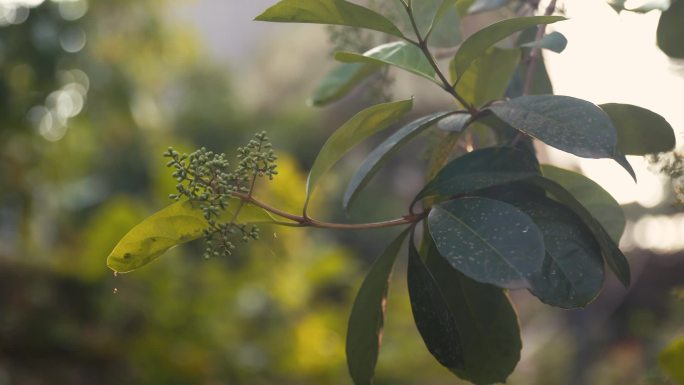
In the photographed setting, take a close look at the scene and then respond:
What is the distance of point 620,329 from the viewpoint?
3861mm

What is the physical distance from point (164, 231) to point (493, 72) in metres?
0.32

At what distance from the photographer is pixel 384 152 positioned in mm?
646

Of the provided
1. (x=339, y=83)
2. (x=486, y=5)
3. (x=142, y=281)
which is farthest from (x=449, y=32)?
(x=142, y=281)

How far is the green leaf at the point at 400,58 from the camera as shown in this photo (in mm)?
626

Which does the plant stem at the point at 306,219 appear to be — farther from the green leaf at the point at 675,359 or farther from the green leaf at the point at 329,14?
the green leaf at the point at 675,359

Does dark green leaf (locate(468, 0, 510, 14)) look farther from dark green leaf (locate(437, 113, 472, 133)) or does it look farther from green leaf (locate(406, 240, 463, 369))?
green leaf (locate(406, 240, 463, 369))

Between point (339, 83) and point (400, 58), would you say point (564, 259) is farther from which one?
point (339, 83)

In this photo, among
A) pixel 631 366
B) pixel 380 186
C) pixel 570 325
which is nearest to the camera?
pixel 631 366

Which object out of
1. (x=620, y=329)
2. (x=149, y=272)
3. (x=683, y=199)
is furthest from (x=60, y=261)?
(x=683, y=199)

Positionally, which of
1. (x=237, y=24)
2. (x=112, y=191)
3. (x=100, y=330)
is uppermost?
(x=237, y=24)

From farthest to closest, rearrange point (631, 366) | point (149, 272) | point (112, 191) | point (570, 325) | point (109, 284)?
point (112, 191) < point (570, 325) < point (109, 284) < point (149, 272) < point (631, 366)

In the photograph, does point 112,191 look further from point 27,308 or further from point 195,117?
point 27,308

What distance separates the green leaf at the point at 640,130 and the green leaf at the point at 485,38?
4.7 inches

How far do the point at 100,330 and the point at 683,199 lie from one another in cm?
282
